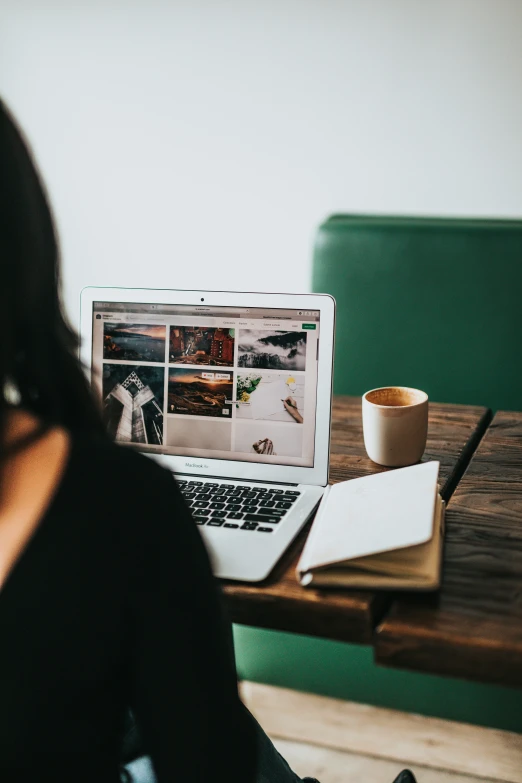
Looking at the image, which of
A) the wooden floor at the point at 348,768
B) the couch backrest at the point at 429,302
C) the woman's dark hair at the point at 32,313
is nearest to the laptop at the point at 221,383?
the woman's dark hair at the point at 32,313

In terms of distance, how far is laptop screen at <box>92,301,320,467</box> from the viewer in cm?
104

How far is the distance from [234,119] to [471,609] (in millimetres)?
1810

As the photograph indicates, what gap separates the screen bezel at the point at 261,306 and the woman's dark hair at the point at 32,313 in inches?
16.7

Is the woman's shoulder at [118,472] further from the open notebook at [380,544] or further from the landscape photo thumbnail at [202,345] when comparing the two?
the landscape photo thumbnail at [202,345]

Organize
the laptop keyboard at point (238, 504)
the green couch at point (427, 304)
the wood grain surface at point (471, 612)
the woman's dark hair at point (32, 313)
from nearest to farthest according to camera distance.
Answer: the woman's dark hair at point (32, 313), the wood grain surface at point (471, 612), the laptop keyboard at point (238, 504), the green couch at point (427, 304)

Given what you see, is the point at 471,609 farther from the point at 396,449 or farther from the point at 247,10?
the point at 247,10

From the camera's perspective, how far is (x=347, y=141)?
6.94 feet

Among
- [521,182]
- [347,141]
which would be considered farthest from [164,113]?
[521,182]

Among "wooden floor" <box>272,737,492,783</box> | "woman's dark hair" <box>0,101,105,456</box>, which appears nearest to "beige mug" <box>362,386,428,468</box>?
"woman's dark hair" <box>0,101,105,456</box>

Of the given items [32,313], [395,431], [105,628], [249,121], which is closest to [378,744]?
[395,431]

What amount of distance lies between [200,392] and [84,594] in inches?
22.2

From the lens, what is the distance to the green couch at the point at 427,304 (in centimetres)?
177

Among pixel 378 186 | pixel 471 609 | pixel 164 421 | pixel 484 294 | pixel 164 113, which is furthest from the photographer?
pixel 164 113

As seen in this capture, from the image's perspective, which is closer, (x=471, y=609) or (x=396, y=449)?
(x=471, y=609)
